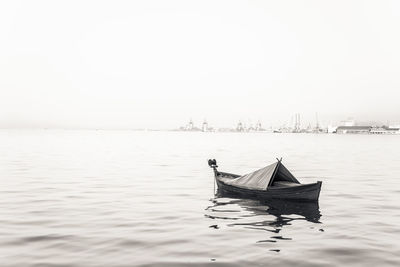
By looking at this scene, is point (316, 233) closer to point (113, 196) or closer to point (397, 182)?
point (113, 196)

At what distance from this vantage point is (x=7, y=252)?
14.2 metres

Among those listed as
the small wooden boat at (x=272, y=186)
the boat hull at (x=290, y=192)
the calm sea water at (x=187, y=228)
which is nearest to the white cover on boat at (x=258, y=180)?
the small wooden boat at (x=272, y=186)

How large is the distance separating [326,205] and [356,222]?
16.3 feet

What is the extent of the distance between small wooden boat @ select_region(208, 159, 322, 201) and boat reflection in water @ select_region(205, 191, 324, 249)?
1.58 feet

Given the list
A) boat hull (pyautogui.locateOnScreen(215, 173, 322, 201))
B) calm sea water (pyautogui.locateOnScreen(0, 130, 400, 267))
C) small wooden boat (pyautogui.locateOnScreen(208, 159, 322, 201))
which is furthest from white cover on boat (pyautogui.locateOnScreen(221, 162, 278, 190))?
calm sea water (pyautogui.locateOnScreen(0, 130, 400, 267))

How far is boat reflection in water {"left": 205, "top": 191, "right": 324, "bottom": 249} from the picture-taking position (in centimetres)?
1920

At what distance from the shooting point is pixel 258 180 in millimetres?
27172

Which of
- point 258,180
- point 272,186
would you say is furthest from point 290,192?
point 258,180

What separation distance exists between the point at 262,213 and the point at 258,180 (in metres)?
5.04

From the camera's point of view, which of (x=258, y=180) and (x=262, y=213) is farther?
(x=258, y=180)

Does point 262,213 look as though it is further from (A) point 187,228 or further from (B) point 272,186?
(A) point 187,228

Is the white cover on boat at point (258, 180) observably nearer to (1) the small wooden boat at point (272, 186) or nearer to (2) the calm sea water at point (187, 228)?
(1) the small wooden boat at point (272, 186)

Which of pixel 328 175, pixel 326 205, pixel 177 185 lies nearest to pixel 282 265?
pixel 326 205

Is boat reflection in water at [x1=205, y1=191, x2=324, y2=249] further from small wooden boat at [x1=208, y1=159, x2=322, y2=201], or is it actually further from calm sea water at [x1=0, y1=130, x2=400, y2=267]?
small wooden boat at [x1=208, y1=159, x2=322, y2=201]
